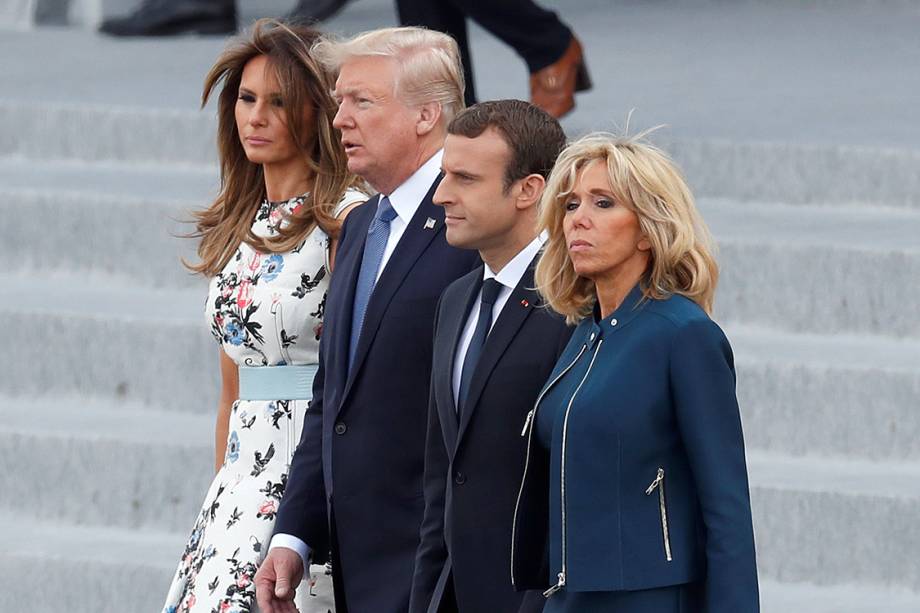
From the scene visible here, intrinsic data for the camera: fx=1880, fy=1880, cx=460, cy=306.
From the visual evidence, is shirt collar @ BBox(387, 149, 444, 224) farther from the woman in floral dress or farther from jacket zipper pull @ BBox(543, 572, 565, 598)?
jacket zipper pull @ BBox(543, 572, 565, 598)

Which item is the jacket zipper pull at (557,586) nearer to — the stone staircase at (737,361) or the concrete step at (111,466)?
the stone staircase at (737,361)

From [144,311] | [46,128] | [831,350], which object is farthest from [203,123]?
[831,350]

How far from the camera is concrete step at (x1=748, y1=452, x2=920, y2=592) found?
4.14 metres

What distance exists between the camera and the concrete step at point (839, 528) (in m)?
4.14

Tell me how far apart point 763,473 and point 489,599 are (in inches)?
68.4

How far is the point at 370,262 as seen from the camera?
3113mm

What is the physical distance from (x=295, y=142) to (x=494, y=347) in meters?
0.78

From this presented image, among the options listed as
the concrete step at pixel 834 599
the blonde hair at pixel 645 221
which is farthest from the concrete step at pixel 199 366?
the blonde hair at pixel 645 221

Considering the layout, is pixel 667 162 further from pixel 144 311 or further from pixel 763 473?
pixel 144 311

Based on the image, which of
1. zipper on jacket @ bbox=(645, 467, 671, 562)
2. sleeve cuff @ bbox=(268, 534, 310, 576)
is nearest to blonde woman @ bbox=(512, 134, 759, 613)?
zipper on jacket @ bbox=(645, 467, 671, 562)

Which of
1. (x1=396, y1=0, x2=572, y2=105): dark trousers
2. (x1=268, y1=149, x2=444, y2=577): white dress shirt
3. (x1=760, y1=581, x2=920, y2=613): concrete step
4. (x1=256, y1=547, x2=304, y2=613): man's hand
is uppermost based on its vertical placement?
(x1=396, y1=0, x2=572, y2=105): dark trousers

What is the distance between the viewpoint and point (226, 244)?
3395mm

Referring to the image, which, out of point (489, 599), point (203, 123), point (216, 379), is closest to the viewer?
point (489, 599)

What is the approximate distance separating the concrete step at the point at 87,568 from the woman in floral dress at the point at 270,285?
1.22m
